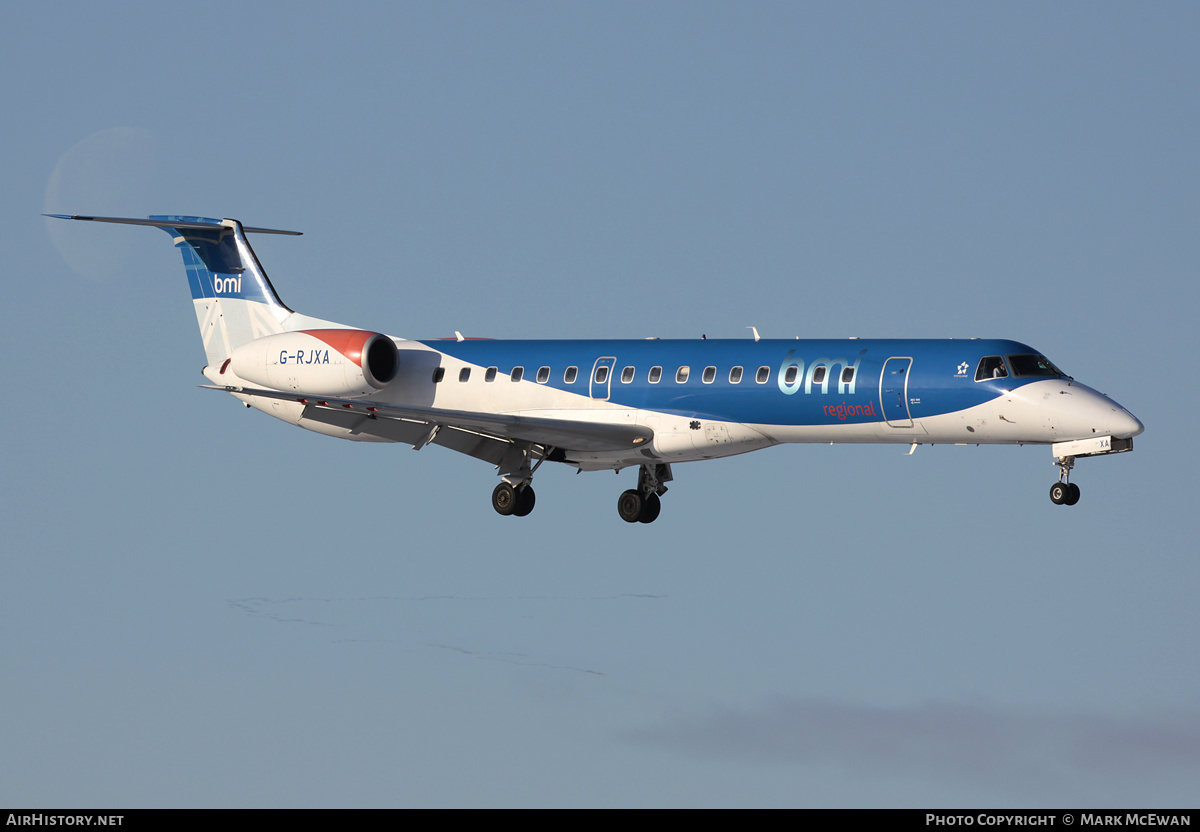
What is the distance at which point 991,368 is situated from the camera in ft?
111

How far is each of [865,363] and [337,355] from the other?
1342 cm

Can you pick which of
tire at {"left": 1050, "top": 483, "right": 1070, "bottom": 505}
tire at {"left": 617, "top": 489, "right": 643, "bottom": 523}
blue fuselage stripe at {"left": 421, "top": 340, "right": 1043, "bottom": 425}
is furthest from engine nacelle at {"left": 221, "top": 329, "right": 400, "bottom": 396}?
tire at {"left": 1050, "top": 483, "right": 1070, "bottom": 505}

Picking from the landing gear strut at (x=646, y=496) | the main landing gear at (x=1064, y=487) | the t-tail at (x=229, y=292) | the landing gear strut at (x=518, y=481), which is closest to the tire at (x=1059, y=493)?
the main landing gear at (x=1064, y=487)

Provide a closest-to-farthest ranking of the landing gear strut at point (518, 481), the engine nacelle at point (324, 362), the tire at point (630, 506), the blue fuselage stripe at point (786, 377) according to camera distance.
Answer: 1. the blue fuselage stripe at point (786, 377)
2. the landing gear strut at point (518, 481)
3. the engine nacelle at point (324, 362)
4. the tire at point (630, 506)

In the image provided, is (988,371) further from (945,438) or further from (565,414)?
(565,414)

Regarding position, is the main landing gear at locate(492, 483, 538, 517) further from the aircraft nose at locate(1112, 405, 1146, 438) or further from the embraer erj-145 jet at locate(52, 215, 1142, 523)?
the aircraft nose at locate(1112, 405, 1146, 438)

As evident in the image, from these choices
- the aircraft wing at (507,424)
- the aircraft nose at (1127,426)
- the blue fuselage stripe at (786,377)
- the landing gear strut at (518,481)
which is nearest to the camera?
the aircraft nose at (1127,426)

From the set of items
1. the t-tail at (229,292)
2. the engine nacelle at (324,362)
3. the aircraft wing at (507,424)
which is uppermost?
the t-tail at (229,292)

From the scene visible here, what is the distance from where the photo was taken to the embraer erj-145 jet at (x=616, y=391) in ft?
110

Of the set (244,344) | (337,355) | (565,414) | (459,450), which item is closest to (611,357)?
(565,414)

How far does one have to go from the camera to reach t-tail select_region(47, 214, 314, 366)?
43.2 meters

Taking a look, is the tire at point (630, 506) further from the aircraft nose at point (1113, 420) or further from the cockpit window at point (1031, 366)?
the aircraft nose at point (1113, 420)

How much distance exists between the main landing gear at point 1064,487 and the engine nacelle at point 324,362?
16.9 meters

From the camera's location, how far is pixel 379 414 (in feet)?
122
